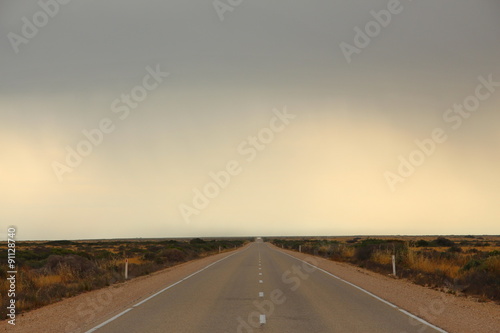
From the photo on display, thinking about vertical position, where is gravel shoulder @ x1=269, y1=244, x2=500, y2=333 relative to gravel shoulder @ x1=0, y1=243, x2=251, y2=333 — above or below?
below

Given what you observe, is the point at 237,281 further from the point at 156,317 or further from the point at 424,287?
the point at 156,317

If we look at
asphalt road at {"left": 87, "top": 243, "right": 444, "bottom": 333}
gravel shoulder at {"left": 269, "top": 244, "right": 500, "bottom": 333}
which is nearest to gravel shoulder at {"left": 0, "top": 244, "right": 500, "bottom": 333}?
gravel shoulder at {"left": 269, "top": 244, "right": 500, "bottom": 333}

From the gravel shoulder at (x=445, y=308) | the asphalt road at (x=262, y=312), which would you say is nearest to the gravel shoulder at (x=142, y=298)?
the gravel shoulder at (x=445, y=308)

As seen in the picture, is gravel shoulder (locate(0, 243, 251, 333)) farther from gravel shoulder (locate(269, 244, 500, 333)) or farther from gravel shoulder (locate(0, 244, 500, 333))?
gravel shoulder (locate(269, 244, 500, 333))

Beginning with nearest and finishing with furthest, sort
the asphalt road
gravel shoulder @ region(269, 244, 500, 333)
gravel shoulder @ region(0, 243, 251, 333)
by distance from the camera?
1. the asphalt road
2. gravel shoulder @ region(0, 243, 251, 333)
3. gravel shoulder @ region(269, 244, 500, 333)

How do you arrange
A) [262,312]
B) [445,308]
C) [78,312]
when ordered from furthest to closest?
[445,308]
[78,312]
[262,312]

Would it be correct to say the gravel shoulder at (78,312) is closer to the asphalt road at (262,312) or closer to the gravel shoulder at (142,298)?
the gravel shoulder at (142,298)

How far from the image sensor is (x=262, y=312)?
13.0 m

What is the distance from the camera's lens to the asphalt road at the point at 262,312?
421 inches

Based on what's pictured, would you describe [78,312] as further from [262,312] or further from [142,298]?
[262,312]

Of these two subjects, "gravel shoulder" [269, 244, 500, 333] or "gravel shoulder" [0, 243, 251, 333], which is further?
"gravel shoulder" [269, 244, 500, 333]

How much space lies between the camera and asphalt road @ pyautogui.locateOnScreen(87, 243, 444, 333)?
10.7m

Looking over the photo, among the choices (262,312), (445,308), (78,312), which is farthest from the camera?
(445,308)

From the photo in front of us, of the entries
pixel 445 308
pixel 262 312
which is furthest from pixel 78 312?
pixel 445 308
